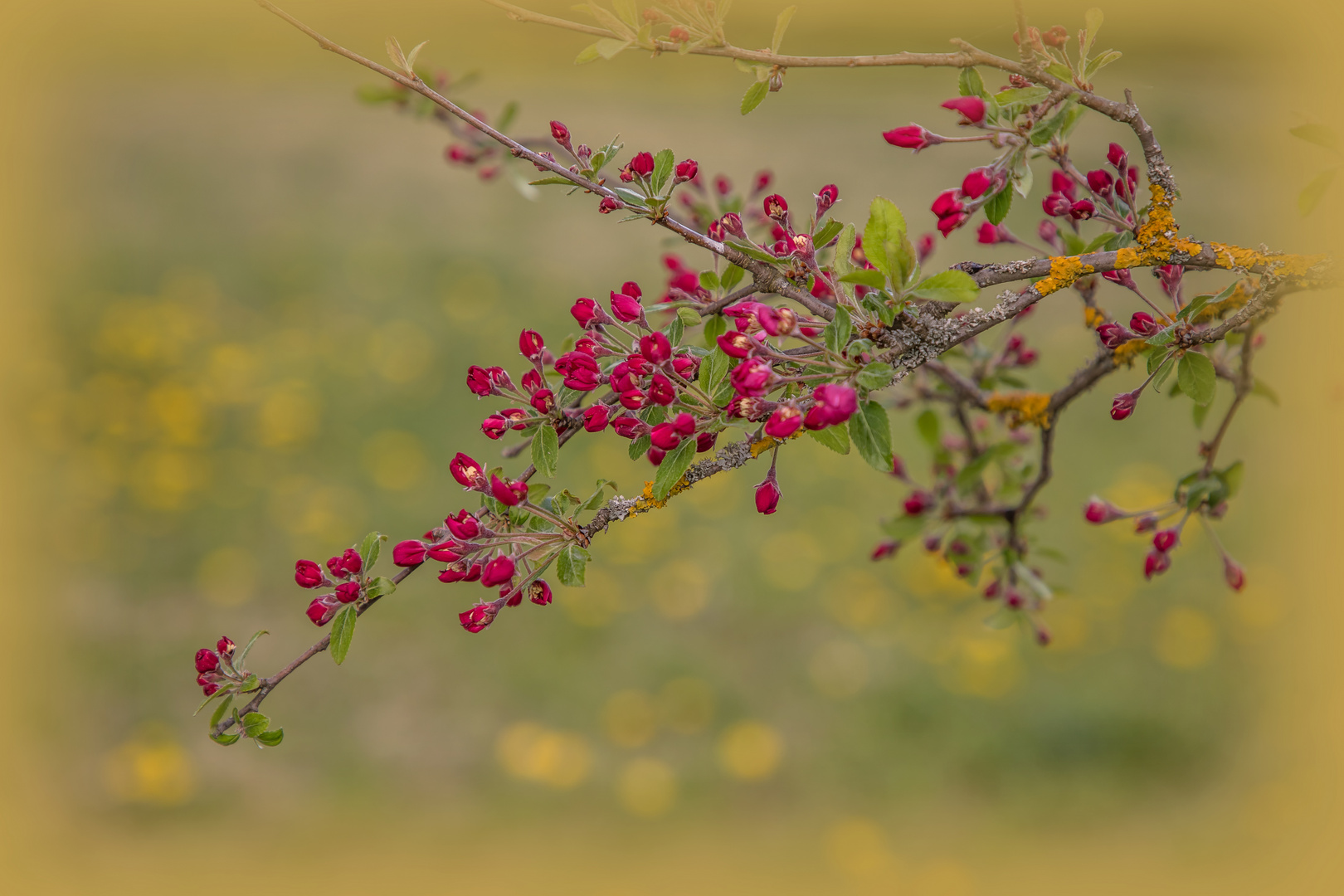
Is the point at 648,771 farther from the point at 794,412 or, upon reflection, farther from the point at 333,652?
the point at 794,412

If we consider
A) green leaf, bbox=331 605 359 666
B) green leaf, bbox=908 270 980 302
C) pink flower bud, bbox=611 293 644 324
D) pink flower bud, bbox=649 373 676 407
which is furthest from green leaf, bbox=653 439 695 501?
green leaf, bbox=331 605 359 666

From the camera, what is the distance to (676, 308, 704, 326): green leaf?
1100 mm

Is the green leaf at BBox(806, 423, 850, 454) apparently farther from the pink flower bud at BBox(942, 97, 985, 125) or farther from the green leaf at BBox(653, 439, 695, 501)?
the pink flower bud at BBox(942, 97, 985, 125)

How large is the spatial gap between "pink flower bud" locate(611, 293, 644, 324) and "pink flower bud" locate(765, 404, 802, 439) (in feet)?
0.79

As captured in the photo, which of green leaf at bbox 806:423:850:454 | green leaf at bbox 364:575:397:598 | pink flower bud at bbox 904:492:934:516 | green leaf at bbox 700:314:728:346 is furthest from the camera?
pink flower bud at bbox 904:492:934:516

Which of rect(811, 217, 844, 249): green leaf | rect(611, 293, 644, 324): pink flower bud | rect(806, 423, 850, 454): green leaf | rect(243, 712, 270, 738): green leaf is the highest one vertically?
rect(811, 217, 844, 249): green leaf

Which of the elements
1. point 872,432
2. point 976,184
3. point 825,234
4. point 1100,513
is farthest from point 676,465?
point 1100,513

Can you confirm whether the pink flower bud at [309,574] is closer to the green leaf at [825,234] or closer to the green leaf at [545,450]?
the green leaf at [545,450]

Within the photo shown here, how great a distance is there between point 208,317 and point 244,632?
6.04 feet

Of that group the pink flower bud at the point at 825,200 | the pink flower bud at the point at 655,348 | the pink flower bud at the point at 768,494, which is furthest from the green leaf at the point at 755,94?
the pink flower bud at the point at 768,494

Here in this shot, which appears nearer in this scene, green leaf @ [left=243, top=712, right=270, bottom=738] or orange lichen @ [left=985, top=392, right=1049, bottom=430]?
green leaf @ [left=243, top=712, right=270, bottom=738]

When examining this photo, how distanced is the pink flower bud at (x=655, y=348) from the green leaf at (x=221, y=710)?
63 centimetres

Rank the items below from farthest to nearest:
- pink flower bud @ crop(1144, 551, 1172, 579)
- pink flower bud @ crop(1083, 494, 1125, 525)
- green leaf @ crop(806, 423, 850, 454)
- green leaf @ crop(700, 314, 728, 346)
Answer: pink flower bud @ crop(1083, 494, 1125, 525)
pink flower bud @ crop(1144, 551, 1172, 579)
green leaf @ crop(700, 314, 728, 346)
green leaf @ crop(806, 423, 850, 454)

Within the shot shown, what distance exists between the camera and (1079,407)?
13.7 feet
